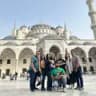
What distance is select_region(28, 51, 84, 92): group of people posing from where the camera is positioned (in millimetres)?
5605

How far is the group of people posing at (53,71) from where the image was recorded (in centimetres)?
561

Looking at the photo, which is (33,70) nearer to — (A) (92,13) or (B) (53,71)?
(B) (53,71)

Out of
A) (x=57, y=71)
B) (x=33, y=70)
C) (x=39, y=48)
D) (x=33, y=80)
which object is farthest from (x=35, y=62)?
(x=39, y=48)

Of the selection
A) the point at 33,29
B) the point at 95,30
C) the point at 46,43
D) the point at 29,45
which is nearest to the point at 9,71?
the point at 29,45

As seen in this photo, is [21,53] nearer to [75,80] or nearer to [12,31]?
[12,31]

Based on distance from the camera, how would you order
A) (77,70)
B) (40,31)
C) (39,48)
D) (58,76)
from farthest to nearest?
1. (40,31)
2. (39,48)
3. (77,70)
4. (58,76)

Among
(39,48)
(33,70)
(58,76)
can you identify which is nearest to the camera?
(58,76)

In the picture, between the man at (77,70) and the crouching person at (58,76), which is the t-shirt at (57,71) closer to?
the crouching person at (58,76)

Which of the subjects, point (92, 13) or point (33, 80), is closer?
point (33, 80)

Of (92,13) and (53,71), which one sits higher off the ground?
(92,13)

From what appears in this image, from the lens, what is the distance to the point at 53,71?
5.62 m

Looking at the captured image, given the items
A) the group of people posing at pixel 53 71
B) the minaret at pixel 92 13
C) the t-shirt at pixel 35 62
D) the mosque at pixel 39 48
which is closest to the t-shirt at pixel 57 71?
the group of people posing at pixel 53 71

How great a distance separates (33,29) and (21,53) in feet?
40.9

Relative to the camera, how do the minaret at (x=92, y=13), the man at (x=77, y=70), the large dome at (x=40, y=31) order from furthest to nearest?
the large dome at (x=40, y=31), the minaret at (x=92, y=13), the man at (x=77, y=70)
